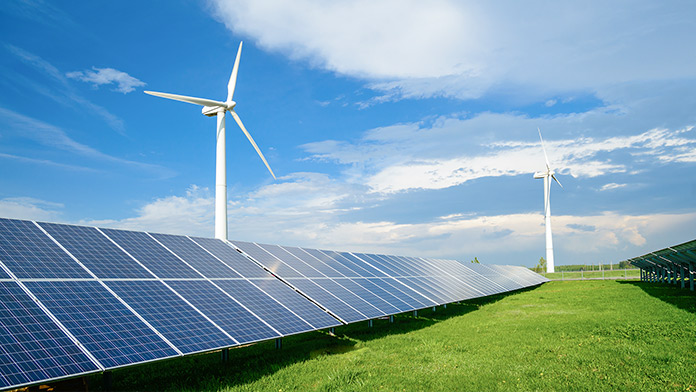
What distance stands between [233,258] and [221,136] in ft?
41.6

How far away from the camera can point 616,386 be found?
11.3m

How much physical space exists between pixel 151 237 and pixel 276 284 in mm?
4692

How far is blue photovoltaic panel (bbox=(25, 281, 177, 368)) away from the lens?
30.6 feet

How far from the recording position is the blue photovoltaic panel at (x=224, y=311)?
12.2 metres

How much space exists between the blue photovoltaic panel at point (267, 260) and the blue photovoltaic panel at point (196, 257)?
230cm

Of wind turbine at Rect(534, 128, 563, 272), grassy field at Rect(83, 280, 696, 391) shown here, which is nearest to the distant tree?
wind turbine at Rect(534, 128, 563, 272)

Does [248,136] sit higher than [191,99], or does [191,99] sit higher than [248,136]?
[191,99]

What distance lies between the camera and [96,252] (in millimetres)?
13219

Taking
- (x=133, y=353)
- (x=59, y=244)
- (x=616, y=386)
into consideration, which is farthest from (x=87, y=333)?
(x=616, y=386)

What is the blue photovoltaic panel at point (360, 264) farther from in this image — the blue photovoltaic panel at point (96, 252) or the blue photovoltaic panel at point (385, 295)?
the blue photovoltaic panel at point (96, 252)

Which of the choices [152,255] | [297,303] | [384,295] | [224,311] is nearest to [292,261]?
[384,295]

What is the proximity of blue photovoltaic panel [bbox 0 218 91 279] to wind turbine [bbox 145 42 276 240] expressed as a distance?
12949 millimetres

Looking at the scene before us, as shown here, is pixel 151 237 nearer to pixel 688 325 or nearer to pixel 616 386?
pixel 616 386

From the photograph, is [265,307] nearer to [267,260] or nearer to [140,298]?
[140,298]
